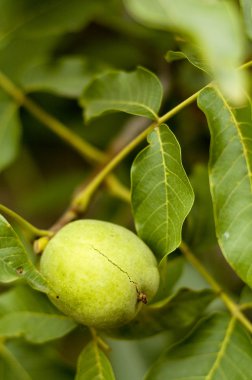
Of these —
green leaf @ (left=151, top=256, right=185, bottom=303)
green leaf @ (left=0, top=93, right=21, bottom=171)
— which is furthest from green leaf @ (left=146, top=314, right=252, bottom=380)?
green leaf @ (left=0, top=93, right=21, bottom=171)

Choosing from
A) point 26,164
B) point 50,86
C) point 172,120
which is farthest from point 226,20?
point 26,164

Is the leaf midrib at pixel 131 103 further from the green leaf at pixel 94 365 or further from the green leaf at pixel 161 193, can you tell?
the green leaf at pixel 94 365

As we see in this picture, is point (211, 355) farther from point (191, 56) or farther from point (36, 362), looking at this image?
point (191, 56)

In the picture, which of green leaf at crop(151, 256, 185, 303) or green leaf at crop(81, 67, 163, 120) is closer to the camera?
green leaf at crop(81, 67, 163, 120)

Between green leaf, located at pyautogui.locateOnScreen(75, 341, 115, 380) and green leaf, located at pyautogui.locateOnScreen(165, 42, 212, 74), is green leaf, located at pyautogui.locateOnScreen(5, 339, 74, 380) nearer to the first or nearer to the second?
green leaf, located at pyautogui.locateOnScreen(75, 341, 115, 380)

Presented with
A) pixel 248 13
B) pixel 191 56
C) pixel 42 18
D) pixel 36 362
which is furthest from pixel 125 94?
pixel 36 362

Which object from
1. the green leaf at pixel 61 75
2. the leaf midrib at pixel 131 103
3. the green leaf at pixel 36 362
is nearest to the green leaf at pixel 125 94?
the leaf midrib at pixel 131 103
